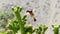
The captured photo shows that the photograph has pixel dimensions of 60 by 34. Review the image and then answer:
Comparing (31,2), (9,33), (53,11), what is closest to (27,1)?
(31,2)

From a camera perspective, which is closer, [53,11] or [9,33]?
[9,33]

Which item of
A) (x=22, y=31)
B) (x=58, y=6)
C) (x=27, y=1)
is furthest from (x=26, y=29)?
(x=27, y=1)

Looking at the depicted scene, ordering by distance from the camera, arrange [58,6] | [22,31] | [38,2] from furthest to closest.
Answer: [38,2], [58,6], [22,31]

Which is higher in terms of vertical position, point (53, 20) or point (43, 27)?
point (43, 27)

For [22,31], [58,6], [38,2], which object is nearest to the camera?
[22,31]

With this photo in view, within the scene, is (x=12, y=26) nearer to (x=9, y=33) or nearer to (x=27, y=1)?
(x=9, y=33)

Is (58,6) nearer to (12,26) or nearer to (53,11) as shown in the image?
(53,11)
